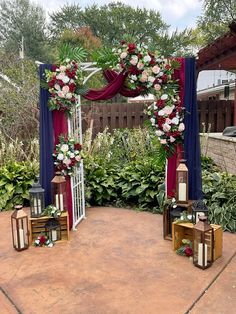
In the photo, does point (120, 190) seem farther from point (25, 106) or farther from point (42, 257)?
point (25, 106)

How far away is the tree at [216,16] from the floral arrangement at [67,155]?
10734 millimetres

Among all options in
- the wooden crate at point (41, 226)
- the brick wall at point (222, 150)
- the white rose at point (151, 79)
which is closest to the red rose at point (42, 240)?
the wooden crate at point (41, 226)

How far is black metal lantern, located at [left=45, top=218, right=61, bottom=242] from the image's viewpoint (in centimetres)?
353

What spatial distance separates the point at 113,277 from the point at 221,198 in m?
1.87

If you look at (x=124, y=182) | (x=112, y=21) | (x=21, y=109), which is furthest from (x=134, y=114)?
(x=112, y=21)

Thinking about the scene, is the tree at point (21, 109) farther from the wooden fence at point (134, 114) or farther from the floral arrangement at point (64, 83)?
the floral arrangement at point (64, 83)

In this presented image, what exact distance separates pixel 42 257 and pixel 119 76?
2093 millimetres

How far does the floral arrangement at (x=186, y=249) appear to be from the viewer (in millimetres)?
3102

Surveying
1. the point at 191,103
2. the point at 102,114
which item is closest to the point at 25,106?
the point at 102,114

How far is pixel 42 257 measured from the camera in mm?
3195

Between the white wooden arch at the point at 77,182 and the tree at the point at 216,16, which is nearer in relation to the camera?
the white wooden arch at the point at 77,182

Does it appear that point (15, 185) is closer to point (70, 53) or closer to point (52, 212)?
point (52, 212)

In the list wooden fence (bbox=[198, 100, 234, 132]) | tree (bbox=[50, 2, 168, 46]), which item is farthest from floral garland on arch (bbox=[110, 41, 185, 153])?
tree (bbox=[50, 2, 168, 46])

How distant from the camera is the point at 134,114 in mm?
8195
